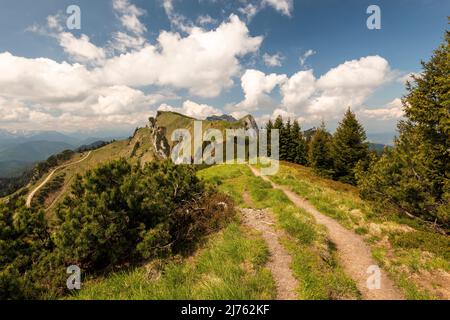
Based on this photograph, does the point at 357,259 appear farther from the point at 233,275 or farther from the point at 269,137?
the point at 269,137

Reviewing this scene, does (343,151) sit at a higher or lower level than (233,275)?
higher

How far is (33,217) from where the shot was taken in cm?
823

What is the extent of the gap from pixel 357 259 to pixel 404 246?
2.62 meters

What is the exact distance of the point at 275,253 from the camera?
7.41m

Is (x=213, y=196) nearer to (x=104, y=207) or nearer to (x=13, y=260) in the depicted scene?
(x=104, y=207)

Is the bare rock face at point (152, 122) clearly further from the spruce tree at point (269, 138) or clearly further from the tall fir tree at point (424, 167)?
the tall fir tree at point (424, 167)

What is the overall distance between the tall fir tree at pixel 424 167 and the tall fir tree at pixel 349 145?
20.5 metres

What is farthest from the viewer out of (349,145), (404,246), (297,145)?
(297,145)

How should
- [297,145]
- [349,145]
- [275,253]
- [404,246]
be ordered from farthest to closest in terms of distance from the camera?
[297,145], [349,145], [404,246], [275,253]

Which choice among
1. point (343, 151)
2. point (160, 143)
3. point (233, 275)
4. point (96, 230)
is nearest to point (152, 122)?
point (160, 143)

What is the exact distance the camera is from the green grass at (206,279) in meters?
5.26

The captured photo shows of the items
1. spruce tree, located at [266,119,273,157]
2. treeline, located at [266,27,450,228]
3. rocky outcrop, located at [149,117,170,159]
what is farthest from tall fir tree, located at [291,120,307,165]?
rocky outcrop, located at [149,117,170,159]
